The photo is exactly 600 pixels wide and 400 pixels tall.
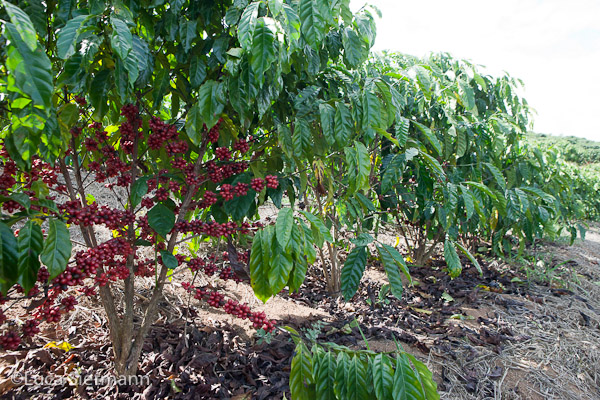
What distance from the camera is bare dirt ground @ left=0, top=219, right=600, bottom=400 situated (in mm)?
1509

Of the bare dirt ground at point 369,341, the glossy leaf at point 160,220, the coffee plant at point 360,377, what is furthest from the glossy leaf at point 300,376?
the glossy leaf at point 160,220

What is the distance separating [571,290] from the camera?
3.08 metres

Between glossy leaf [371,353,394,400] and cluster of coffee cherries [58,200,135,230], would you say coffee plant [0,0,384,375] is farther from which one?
glossy leaf [371,353,394,400]

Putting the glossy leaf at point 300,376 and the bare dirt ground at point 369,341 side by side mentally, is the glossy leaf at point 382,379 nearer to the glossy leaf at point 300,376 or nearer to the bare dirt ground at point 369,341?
the glossy leaf at point 300,376

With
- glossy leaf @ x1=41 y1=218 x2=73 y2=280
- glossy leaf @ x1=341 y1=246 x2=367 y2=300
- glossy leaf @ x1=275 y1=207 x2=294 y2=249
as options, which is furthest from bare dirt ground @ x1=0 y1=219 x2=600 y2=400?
glossy leaf @ x1=41 y1=218 x2=73 y2=280

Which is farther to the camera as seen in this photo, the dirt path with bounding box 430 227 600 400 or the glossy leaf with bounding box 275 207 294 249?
the dirt path with bounding box 430 227 600 400

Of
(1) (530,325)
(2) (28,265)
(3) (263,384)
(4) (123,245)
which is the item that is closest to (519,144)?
(1) (530,325)

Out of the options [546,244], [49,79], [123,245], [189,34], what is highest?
[189,34]

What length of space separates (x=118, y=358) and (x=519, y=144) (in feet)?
10.9

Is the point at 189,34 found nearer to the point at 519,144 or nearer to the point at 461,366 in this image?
the point at 461,366

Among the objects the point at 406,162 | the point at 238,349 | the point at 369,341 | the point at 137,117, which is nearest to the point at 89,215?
the point at 137,117

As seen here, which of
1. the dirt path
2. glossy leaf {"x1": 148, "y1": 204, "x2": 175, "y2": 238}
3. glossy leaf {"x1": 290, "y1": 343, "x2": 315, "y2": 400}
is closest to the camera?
glossy leaf {"x1": 290, "y1": 343, "x2": 315, "y2": 400}

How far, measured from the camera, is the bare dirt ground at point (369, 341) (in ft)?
4.95

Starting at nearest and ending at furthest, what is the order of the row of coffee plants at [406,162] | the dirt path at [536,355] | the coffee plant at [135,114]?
the coffee plant at [135,114], the row of coffee plants at [406,162], the dirt path at [536,355]
